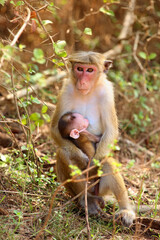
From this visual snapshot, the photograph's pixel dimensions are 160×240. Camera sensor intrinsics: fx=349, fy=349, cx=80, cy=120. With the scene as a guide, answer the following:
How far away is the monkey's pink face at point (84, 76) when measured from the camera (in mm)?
4723

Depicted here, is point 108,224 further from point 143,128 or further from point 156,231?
point 143,128

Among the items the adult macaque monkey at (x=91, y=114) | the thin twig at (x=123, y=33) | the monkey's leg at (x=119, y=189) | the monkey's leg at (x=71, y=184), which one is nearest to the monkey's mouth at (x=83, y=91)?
the adult macaque monkey at (x=91, y=114)

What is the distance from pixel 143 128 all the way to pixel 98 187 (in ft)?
10.8

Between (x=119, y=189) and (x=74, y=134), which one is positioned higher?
(x=74, y=134)

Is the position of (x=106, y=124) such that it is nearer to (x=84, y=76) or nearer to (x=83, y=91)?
(x=83, y=91)

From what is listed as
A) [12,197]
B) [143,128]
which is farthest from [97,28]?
[12,197]

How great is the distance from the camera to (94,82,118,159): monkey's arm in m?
4.80

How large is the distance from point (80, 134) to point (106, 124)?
40cm

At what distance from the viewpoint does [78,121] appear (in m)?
4.84

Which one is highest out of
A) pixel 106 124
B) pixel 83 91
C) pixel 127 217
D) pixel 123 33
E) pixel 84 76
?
pixel 84 76

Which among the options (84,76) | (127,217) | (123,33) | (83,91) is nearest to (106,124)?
(83,91)

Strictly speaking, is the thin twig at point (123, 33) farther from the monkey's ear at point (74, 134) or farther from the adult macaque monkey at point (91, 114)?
the monkey's ear at point (74, 134)

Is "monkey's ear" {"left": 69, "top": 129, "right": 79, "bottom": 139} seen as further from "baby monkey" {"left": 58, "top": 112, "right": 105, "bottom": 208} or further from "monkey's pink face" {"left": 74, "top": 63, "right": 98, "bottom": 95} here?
"monkey's pink face" {"left": 74, "top": 63, "right": 98, "bottom": 95}

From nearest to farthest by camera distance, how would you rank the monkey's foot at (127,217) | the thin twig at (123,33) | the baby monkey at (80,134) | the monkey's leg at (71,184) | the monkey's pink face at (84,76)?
the monkey's foot at (127,217) → the monkey's leg at (71,184) → the monkey's pink face at (84,76) → the baby monkey at (80,134) → the thin twig at (123,33)
